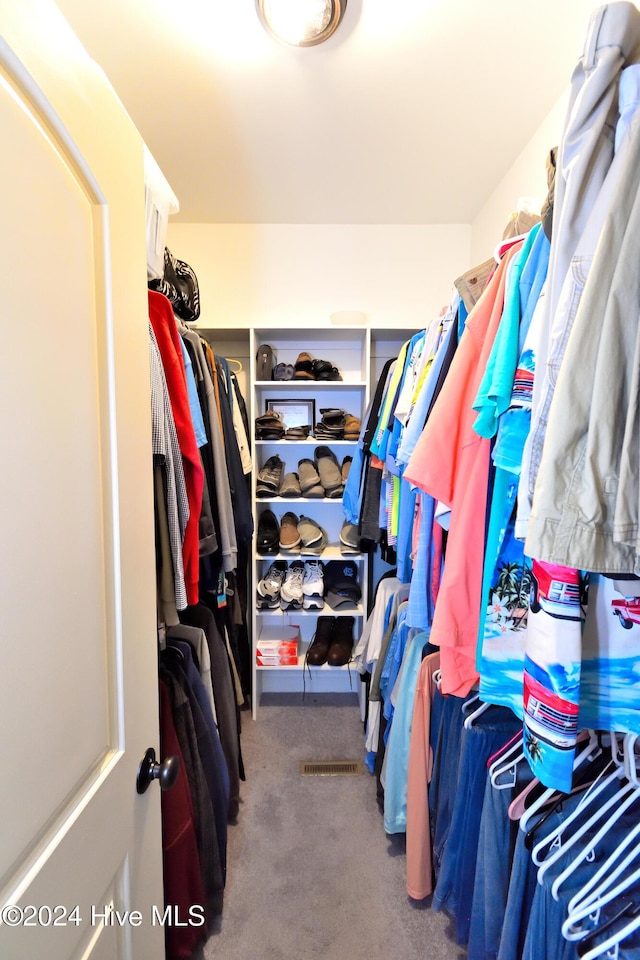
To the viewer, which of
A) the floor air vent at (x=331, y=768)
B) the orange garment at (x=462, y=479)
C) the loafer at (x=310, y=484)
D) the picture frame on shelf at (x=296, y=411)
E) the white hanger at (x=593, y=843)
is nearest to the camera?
the white hanger at (x=593, y=843)

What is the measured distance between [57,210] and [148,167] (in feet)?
2.06

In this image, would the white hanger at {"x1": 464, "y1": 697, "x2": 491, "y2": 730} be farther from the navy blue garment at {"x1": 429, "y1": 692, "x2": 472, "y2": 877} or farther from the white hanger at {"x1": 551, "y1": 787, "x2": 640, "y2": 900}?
the white hanger at {"x1": 551, "y1": 787, "x2": 640, "y2": 900}

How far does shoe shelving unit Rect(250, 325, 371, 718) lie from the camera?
6.78 ft

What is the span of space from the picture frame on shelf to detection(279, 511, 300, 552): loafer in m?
0.53

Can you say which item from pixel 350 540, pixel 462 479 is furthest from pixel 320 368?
pixel 462 479

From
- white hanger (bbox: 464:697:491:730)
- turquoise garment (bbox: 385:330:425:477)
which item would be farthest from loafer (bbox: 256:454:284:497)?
white hanger (bbox: 464:697:491:730)

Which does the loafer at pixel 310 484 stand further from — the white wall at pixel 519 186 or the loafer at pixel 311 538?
the white wall at pixel 519 186

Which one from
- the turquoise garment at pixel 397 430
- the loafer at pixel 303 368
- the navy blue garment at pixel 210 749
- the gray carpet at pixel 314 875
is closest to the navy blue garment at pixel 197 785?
the navy blue garment at pixel 210 749

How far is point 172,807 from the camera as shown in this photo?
1.03 metres

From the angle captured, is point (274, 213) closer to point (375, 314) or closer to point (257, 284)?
point (257, 284)

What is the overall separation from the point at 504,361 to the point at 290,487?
1.43 metres

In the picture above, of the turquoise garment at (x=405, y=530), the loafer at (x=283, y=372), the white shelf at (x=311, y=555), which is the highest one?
the loafer at (x=283, y=372)

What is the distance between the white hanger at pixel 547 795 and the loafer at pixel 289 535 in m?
1.40

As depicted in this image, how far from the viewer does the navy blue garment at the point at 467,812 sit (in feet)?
3.37
